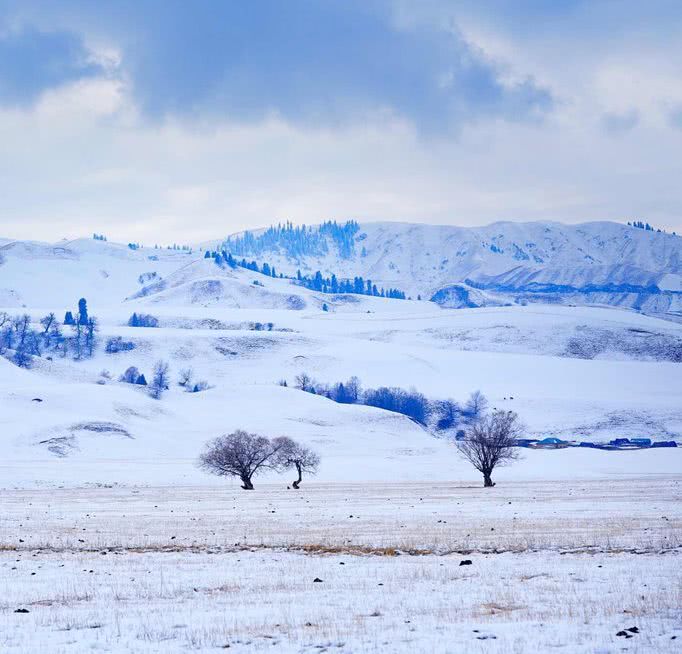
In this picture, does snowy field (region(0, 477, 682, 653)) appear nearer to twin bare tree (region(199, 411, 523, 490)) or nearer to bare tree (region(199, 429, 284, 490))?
bare tree (region(199, 429, 284, 490))

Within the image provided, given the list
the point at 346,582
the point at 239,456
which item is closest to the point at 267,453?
the point at 239,456

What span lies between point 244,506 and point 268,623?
38.2 m

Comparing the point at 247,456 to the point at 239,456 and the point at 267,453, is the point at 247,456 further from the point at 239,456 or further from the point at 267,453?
the point at 267,453

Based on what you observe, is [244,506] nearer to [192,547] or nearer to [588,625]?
[192,547]

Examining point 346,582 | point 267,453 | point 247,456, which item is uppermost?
point 267,453

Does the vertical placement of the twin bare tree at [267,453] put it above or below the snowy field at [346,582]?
above

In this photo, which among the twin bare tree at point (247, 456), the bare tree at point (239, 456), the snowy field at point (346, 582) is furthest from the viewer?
the twin bare tree at point (247, 456)

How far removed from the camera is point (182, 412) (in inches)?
6516

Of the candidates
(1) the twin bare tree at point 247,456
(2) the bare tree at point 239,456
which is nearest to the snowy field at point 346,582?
(2) the bare tree at point 239,456

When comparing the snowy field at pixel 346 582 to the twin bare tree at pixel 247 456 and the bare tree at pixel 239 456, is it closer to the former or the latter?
the bare tree at pixel 239 456

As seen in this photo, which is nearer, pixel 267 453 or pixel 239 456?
pixel 239 456

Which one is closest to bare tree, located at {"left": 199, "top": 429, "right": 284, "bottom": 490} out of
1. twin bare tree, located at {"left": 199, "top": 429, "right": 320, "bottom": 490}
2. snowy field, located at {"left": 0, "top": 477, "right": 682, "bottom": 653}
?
twin bare tree, located at {"left": 199, "top": 429, "right": 320, "bottom": 490}

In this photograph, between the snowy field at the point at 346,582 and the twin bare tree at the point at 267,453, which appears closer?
the snowy field at the point at 346,582

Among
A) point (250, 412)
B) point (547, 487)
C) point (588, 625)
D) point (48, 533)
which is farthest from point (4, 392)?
point (588, 625)
